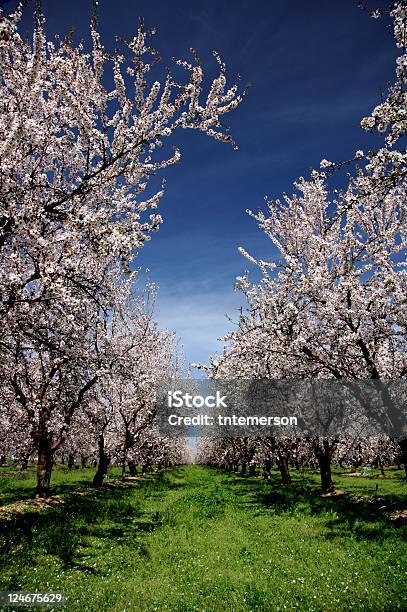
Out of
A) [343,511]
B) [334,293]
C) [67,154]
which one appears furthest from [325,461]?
[67,154]

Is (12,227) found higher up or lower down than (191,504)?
higher up

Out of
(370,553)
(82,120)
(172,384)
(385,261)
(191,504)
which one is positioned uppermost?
(82,120)

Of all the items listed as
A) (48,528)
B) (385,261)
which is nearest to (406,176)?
(385,261)

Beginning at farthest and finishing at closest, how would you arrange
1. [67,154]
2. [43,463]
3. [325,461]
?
1. [325,461]
2. [43,463]
3. [67,154]

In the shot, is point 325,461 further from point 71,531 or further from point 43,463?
point 71,531

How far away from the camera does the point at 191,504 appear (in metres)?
20.0

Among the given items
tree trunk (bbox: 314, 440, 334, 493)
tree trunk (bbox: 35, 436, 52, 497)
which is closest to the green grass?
tree trunk (bbox: 35, 436, 52, 497)

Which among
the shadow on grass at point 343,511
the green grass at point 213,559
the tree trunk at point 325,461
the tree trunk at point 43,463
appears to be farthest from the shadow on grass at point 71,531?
the tree trunk at point 325,461

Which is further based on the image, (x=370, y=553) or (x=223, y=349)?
(x=223, y=349)

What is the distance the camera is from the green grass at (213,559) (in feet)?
25.4

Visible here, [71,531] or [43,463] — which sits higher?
[43,463]

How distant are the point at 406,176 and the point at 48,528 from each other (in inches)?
545

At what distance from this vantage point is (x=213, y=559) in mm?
10211

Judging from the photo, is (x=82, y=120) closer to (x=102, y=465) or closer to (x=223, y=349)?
(x=223, y=349)
